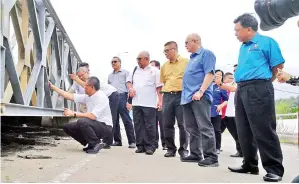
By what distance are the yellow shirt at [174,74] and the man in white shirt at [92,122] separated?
950 mm

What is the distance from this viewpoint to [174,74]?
525cm

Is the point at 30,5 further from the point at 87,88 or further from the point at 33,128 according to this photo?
the point at 33,128

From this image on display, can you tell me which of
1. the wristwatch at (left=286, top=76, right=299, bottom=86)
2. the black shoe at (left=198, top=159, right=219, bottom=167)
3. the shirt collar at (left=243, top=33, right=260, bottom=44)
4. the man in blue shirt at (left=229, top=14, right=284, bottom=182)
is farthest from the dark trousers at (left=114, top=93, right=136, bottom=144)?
the wristwatch at (left=286, top=76, right=299, bottom=86)

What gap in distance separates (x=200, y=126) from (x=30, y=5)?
2418mm

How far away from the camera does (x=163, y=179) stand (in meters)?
3.32

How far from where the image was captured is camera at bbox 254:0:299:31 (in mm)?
2047

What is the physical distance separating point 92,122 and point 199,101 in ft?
5.46

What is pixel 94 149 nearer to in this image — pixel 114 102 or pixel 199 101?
pixel 114 102

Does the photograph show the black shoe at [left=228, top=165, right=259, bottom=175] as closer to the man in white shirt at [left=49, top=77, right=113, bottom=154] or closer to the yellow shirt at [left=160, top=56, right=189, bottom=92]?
the yellow shirt at [left=160, top=56, right=189, bottom=92]

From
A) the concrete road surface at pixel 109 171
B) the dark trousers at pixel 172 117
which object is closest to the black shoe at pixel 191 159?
the concrete road surface at pixel 109 171

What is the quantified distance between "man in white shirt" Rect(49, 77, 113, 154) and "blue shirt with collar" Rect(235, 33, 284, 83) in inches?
93.3

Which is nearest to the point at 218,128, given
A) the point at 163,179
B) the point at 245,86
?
the point at 245,86

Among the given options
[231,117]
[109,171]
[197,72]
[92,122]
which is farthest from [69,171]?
[231,117]

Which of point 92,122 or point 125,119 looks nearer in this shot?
point 92,122
